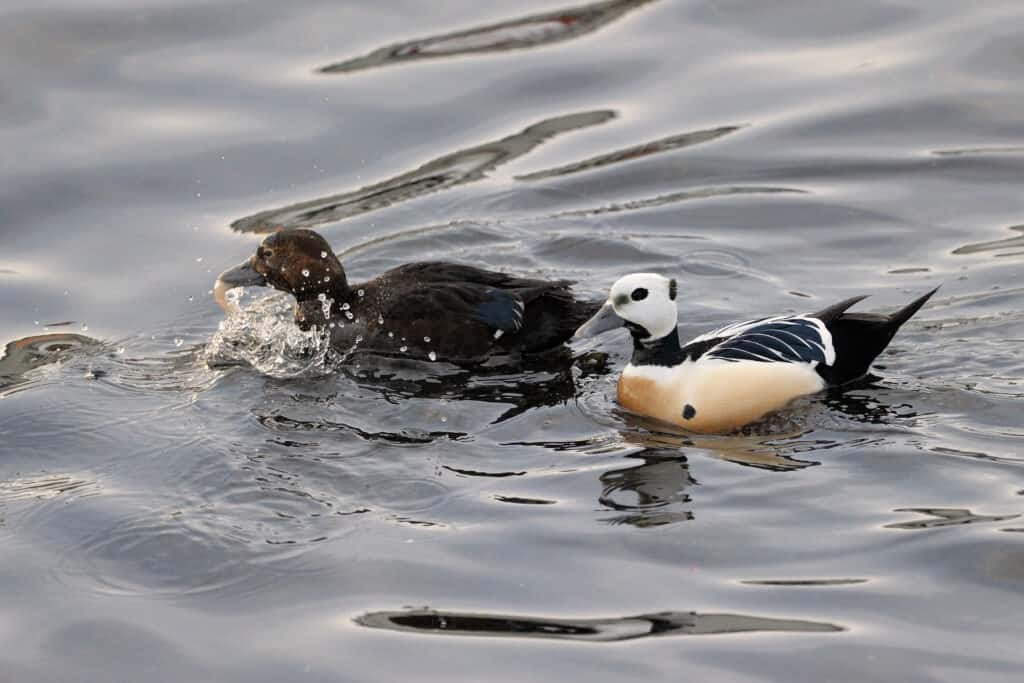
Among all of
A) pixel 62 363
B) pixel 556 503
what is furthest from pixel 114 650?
pixel 62 363

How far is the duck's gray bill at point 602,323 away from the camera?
8875 millimetres

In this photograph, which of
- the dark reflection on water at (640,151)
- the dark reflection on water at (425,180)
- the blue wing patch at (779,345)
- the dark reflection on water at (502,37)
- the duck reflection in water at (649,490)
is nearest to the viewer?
the duck reflection in water at (649,490)

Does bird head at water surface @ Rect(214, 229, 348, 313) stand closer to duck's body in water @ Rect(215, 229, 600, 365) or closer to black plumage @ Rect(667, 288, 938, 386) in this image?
duck's body in water @ Rect(215, 229, 600, 365)

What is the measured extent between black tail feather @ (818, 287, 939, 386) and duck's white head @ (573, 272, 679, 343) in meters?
0.86

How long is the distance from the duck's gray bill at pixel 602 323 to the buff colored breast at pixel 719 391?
13.3 inches

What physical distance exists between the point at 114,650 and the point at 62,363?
11.5 ft

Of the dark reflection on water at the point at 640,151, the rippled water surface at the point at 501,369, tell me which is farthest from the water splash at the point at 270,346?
the dark reflection on water at the point at 640,151

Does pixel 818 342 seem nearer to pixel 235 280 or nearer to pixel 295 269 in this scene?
pixel 295 269

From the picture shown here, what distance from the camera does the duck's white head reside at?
8.74 meters

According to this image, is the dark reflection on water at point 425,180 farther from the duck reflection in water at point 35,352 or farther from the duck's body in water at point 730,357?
the duck's body in water at point 730,357

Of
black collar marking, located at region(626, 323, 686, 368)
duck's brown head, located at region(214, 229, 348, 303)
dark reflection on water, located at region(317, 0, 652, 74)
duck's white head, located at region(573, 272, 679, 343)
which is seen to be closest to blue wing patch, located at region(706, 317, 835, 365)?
black collar marking, located at region(626, 323, 686, 368)

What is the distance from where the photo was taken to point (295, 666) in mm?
6352

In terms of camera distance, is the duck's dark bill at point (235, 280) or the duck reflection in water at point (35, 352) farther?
the duck's dark bill at point (235, 280)

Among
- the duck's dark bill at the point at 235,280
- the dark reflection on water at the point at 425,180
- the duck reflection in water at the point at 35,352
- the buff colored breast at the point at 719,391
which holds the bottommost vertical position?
the buff colored breast at the point at 719,391
